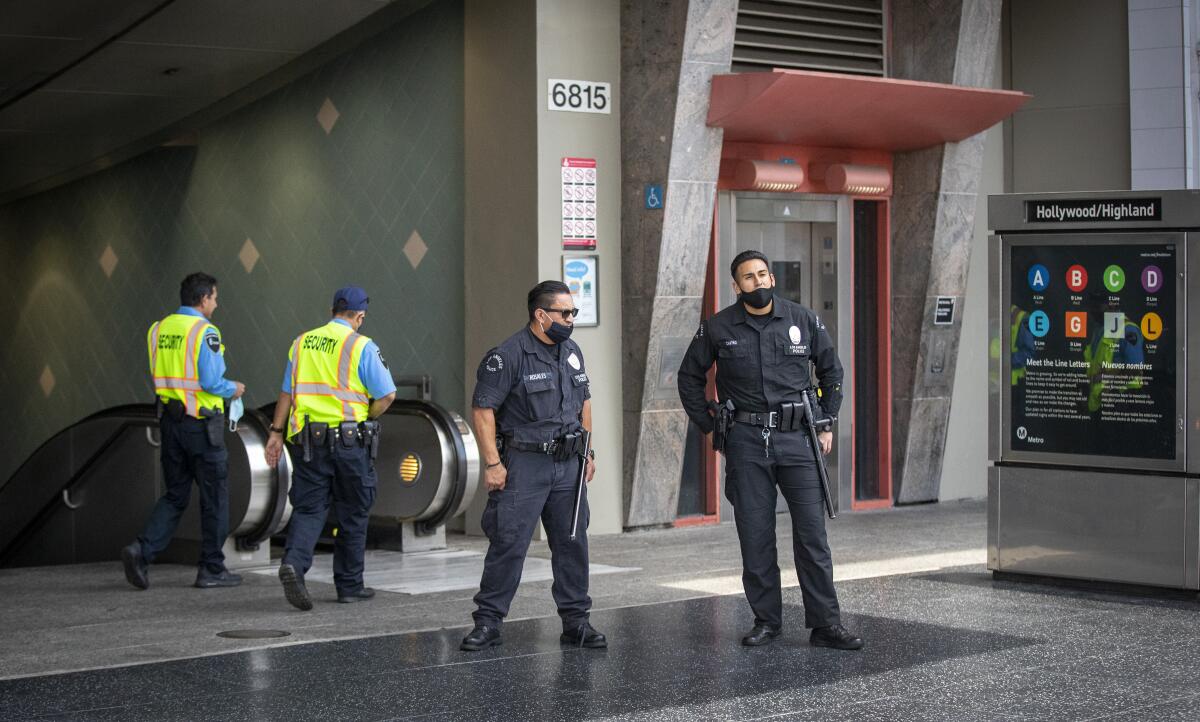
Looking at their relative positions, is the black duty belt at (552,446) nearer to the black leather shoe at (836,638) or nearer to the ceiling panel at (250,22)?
the black leather shoe at (836,638)

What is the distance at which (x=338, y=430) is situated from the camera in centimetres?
869

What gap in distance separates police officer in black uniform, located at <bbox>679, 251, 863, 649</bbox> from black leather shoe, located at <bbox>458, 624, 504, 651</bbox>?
1.14 m

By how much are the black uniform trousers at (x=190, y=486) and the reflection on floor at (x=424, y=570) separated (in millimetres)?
465

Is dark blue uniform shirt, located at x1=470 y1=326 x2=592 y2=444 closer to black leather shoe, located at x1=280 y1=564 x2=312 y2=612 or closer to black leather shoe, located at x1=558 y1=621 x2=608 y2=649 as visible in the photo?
black leather shoe, located at x1=558 y1=621 x2=608 y2=649

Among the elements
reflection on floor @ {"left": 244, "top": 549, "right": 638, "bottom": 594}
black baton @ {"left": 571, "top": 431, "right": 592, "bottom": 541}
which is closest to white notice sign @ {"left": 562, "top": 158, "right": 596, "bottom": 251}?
reflection on floor @ {"left": 244, "top": 549, "right": 638, "bottom": 594}

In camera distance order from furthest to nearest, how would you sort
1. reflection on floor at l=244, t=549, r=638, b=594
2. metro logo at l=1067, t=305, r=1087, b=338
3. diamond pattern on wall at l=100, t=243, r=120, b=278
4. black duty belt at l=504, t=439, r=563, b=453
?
diamond pattern on wall at l=100, t=243, r=120, b=278, reflection on floor at l=244, t=549, r=638, b=594, metro logo at l=1067, t=305, r=1087, b=338, black duty belt at l=504, t=439, r=563, b=453

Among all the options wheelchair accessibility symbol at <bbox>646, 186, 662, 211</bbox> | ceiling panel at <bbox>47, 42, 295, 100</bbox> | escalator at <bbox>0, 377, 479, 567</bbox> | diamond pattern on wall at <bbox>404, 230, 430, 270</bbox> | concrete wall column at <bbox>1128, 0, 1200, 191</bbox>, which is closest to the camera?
escalator at <bbox>0, 377, 479, 567</bbox>

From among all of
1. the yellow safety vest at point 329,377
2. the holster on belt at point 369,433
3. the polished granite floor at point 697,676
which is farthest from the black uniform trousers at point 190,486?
the polished granite floor at point 697,676

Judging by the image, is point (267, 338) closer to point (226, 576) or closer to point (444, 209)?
point (444, 209)

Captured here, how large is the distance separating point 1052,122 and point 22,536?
30.4ft

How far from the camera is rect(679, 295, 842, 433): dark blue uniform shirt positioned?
7551 mm

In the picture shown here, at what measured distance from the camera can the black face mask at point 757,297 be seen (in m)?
7.52

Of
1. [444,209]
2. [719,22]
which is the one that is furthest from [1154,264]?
[444,209]

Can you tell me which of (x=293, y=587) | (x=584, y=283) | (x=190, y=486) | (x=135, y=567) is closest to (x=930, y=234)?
(x=584, y=283)
